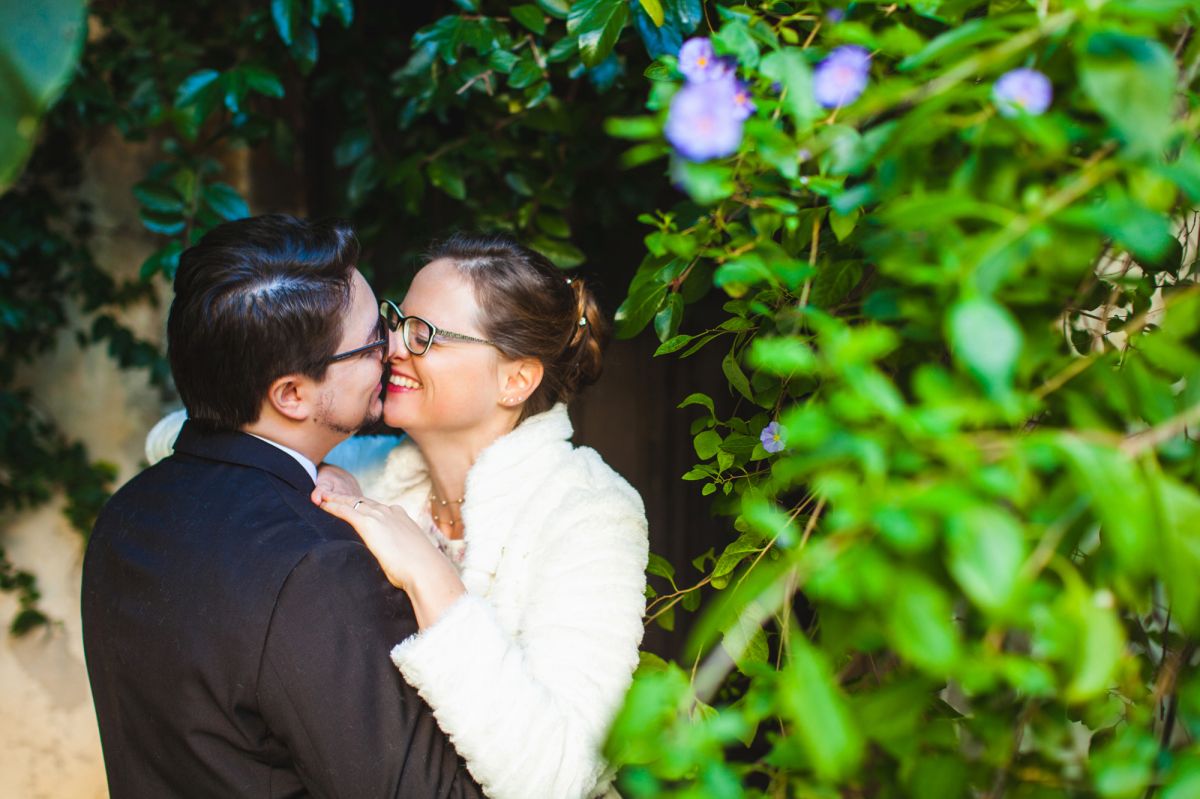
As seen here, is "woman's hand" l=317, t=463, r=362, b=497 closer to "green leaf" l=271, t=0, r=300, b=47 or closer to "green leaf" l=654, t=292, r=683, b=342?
"green leaf" l=654, t=292, r=683, b=342

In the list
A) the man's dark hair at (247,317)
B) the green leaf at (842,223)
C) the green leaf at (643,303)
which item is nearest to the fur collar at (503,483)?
the man's dark hair at (247,317)

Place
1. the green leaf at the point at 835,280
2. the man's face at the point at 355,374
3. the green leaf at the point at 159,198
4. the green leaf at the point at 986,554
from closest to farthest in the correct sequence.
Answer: the green leaf at the point at 986,554 < the green leaf at the point at 835,280 < the man's face at the point at 355,374 < the green leaf at the point at 159,198

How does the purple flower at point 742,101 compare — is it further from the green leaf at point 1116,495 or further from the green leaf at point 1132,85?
the green leaf at point 1116,495

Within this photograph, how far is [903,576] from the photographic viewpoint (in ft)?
1.61

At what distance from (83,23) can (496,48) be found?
42.2 inches

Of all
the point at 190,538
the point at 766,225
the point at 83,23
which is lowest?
the point at 190,538

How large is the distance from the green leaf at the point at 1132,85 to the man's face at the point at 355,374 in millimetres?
1136

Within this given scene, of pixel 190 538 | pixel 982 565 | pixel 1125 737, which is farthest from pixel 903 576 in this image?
pixel 190 538

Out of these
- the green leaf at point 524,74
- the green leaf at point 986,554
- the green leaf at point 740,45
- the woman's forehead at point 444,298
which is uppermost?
the green leaf at point 740,45

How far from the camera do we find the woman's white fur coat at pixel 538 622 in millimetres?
1133

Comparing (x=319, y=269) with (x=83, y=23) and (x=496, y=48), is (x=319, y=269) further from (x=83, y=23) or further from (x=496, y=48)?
(x=83, y=23)

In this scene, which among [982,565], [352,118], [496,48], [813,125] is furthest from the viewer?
[352,118]

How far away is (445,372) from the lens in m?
1.53

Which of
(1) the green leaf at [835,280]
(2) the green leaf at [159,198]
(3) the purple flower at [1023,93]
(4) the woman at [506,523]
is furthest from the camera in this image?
(2) the green leaf at [159,198]
